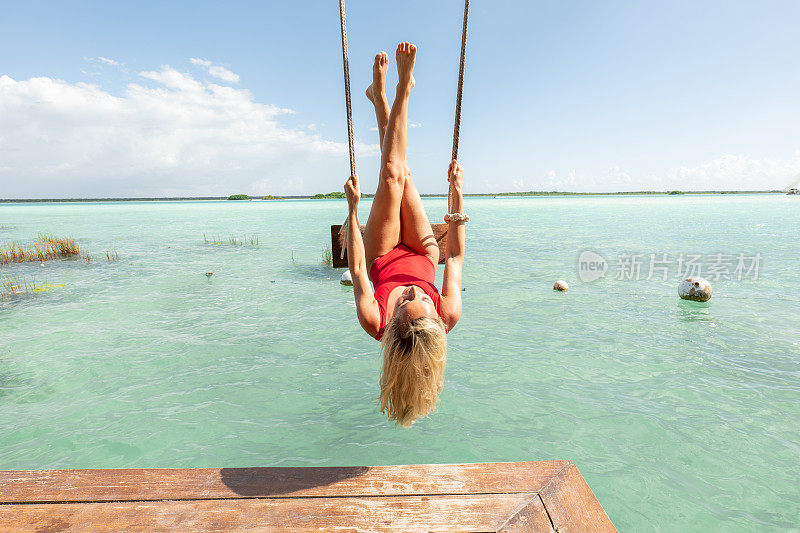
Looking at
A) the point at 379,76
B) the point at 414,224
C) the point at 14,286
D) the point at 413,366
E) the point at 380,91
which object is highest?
the point at 379,76

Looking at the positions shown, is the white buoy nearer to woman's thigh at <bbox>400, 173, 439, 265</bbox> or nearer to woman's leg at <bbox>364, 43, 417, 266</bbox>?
woman's thigh at <bbox>400, 173, 439, 265</bbox>

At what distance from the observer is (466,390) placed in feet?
19.1

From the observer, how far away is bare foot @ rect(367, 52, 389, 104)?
388cm

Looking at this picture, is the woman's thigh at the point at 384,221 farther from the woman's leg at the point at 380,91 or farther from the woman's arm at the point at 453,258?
the woman's leg at the point at 380,91

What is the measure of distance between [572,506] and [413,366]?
105 centimetres

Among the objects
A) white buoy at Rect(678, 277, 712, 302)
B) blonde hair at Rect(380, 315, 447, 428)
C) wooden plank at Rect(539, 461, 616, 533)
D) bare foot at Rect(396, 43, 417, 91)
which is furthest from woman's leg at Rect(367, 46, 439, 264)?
white buoy at Rect(678, 277, 712, 302)

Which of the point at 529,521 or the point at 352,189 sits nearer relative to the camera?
the point at 529,521

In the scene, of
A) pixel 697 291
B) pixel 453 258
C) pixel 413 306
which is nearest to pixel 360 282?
pixel 413 306

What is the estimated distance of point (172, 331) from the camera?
8109mm

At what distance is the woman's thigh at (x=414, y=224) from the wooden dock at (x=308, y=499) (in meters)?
2.08

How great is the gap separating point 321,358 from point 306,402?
146 cm

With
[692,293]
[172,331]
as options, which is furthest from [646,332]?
[172,331]

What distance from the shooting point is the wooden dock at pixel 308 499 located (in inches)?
72.7

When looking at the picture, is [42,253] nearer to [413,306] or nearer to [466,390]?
[466,390]
